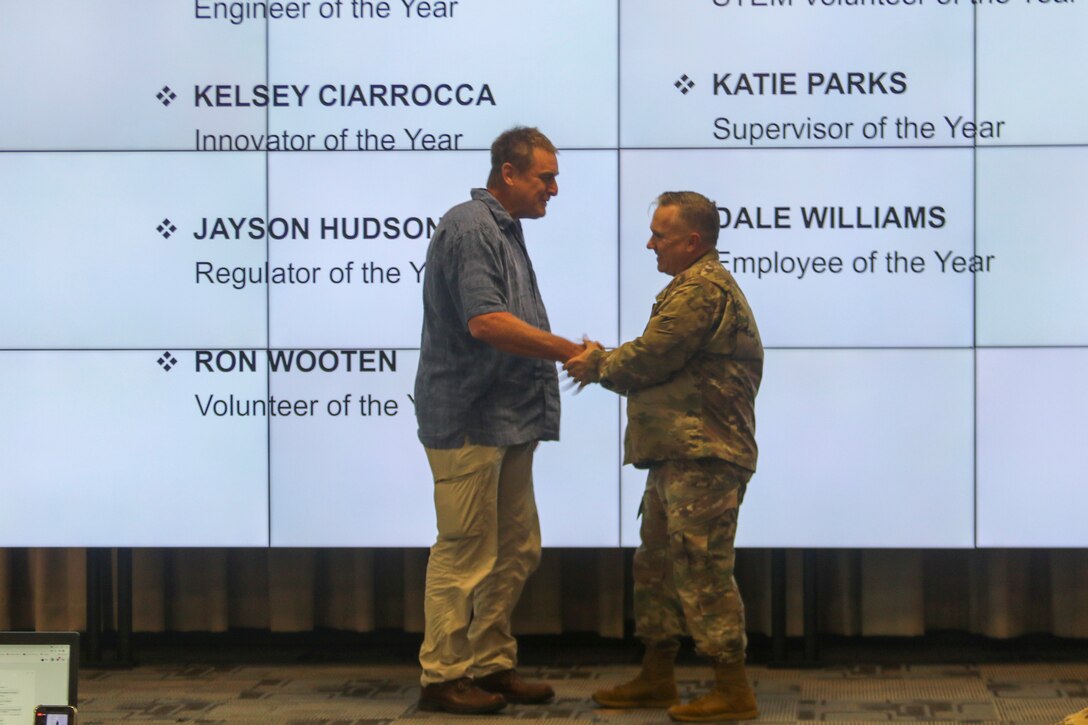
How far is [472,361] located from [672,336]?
23.8 inches

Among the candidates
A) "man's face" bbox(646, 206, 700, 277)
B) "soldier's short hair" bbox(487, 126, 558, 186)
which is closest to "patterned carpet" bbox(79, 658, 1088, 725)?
"man's face" bbox(646, 206, 700, 277)

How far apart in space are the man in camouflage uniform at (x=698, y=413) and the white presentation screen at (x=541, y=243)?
67cm

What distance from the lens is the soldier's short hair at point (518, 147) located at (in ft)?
12.6

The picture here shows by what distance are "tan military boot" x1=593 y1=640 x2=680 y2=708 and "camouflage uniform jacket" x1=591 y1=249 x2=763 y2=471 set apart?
22.4 inches

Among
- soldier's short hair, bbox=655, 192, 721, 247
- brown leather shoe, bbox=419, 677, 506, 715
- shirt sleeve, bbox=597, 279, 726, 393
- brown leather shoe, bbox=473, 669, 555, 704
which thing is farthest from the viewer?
brown leather shoe, bbox=473, 669, 555, 704

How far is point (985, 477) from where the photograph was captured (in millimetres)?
4242

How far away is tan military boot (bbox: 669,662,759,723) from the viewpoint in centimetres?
359

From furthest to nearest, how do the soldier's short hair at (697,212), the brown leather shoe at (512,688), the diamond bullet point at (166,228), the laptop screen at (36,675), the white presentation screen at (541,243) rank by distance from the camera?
the diamond bullet point at (166,228), the white presentation screen at (541,243), the brown leather shoe at (512,688), the soldier's short hair at (697,212), the laptop screen at (36,675)

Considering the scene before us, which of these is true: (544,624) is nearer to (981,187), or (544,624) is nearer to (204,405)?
(204,405)

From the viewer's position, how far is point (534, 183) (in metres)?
3.84

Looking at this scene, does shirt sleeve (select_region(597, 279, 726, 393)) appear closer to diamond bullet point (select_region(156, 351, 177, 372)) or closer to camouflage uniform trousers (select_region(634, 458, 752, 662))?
camouflage uniform trousers (select_region(634, 458, 752, 662))

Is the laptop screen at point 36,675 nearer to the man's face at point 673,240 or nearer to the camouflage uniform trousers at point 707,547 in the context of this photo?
the camouflage uniform trousers at point 707,547

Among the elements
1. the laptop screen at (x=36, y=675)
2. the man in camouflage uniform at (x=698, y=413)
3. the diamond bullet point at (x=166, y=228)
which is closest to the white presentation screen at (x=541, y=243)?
the diamond bullet point at (x=166, y=228)

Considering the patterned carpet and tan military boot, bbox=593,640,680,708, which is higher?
tan military boot, bbox=593,640,680,708
